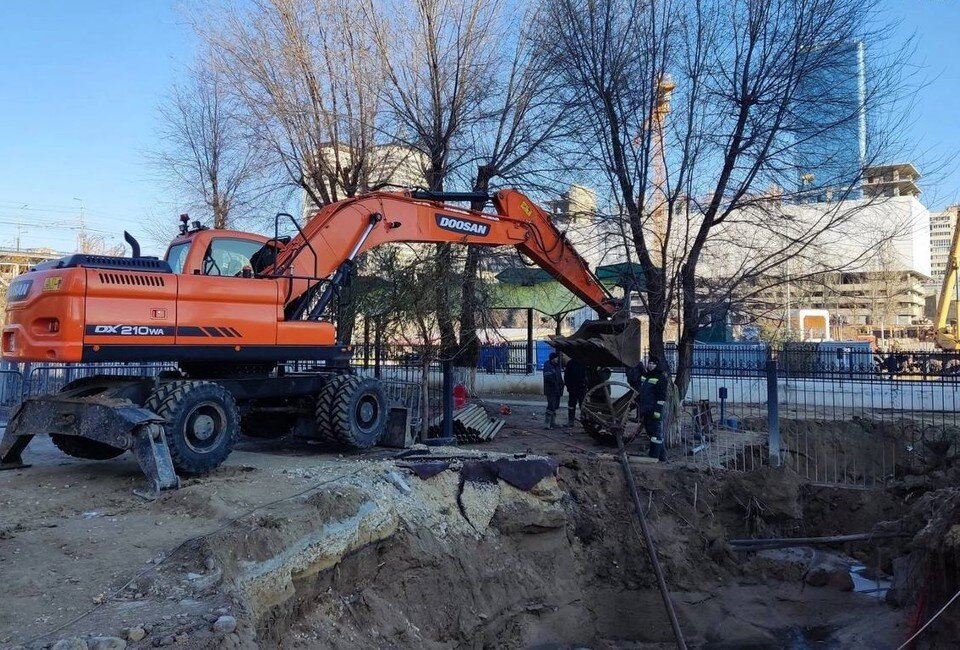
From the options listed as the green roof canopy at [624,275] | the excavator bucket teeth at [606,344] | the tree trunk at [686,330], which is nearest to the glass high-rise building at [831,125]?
the tree trunk at [686,330]

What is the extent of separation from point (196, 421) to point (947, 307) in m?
32.7

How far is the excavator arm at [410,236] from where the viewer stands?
8.79 m

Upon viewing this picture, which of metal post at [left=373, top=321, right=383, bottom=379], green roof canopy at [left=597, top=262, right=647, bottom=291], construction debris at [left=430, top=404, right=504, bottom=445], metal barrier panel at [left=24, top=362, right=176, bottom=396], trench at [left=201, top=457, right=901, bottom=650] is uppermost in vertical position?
green roof canopy at [left=597, top=262, right=647, bottom=291]

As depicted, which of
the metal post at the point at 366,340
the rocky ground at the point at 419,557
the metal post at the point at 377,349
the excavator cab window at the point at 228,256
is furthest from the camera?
the metal post at the point at 366,340

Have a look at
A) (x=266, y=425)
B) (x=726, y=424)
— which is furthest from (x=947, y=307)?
(x=266, y=425)

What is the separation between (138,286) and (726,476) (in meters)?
7.84

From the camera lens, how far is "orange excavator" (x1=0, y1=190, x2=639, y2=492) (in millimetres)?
Answer: 6770

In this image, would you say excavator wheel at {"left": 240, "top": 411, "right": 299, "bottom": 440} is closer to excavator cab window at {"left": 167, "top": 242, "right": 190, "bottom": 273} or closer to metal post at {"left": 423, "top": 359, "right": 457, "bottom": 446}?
metal post at {"left": 423, "top": 359, "right": 457, "bottom": 446}

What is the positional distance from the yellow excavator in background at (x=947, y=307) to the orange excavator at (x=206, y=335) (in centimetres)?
2474

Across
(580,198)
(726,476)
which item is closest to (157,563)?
(726,476)

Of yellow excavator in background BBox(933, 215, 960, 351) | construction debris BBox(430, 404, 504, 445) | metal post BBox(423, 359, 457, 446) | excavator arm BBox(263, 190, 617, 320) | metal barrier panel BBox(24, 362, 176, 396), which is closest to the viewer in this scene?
excavator arm BBox(263, 190, 617, 320)

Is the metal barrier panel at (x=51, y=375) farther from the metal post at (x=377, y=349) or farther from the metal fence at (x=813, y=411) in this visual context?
the metal post at (x=377, y=349)

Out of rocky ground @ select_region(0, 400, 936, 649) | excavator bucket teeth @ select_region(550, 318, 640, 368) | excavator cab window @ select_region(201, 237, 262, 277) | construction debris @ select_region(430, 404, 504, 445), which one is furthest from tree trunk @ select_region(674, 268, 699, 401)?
excavator cab window @ select_region(201, 237, 262, 277)

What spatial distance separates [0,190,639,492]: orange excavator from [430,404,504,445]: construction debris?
7.92 ft
